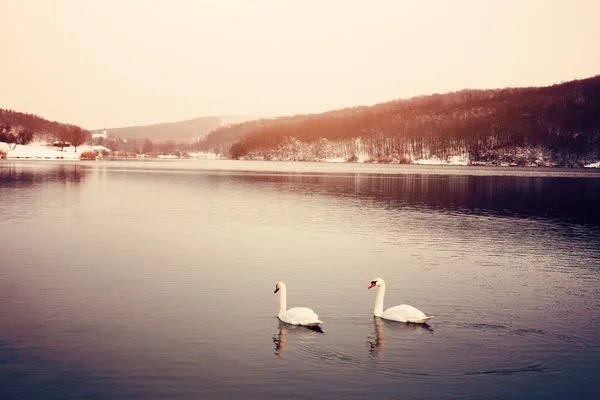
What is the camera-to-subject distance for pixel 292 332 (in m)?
20.2

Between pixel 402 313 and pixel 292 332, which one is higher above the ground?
pixel 402 313

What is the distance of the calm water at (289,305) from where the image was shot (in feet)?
53.2

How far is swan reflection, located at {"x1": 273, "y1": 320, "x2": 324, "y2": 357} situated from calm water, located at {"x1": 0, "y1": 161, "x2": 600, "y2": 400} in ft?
0.40

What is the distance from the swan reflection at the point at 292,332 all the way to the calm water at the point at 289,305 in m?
0.12

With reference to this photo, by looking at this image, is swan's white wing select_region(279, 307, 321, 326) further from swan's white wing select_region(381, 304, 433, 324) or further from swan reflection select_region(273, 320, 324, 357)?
swan's white wing select_region(381, 304, 433, 324)

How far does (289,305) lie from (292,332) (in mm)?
3729

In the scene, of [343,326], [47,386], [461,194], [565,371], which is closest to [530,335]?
[565,371]

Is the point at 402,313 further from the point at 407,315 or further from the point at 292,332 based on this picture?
the point at 292,332

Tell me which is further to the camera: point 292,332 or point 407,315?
point 407,315

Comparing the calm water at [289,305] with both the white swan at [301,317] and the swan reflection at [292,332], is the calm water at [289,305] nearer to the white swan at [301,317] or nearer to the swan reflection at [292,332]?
the swan reflection at [292,332]

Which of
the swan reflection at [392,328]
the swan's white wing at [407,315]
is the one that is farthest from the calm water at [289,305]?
the swan's white wing at [407,315]

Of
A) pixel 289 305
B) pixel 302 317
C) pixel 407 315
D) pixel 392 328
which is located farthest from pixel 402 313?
pixel 289 305

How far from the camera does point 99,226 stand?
150ft

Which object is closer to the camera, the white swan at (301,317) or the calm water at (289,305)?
the calm water at (289,305)
